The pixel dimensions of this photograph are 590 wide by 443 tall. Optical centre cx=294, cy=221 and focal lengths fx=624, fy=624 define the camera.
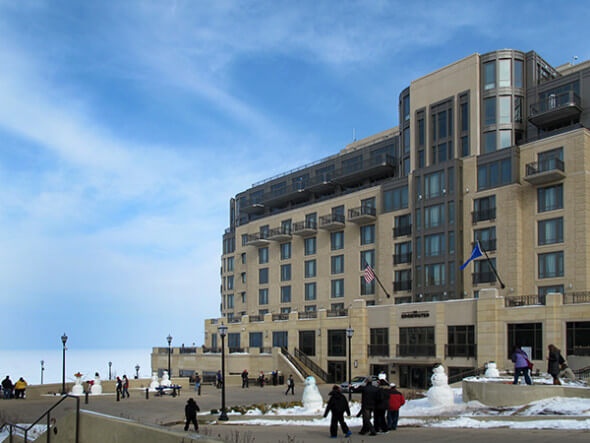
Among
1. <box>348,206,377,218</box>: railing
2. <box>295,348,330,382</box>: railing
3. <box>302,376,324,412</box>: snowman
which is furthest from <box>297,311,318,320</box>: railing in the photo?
<box>302,376,324,412</box>: snowman

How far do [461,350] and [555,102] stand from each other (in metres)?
22.2

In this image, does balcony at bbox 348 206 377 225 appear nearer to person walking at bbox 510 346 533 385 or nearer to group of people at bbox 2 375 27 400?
group of people at bbox 2 375 27 400

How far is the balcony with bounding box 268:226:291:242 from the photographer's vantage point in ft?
242

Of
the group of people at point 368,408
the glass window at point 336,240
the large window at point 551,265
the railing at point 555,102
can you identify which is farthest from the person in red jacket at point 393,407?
the glass window at point 336,240

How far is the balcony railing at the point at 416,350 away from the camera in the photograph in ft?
161

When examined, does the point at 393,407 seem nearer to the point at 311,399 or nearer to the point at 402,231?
the point at 311,399

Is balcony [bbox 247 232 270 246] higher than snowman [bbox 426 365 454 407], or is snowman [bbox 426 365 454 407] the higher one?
balcony [bbox 247 232 270 246]

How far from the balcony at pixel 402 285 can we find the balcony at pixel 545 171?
15.0 m

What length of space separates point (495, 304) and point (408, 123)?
923 inches

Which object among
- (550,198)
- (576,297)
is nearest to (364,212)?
(550,198)

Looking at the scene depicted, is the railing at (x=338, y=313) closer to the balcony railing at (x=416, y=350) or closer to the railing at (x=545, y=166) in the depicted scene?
the balcony railing at (x=416, y=350)

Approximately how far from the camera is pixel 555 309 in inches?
1619

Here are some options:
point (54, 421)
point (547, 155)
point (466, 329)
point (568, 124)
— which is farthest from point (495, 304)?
point (54, 421)

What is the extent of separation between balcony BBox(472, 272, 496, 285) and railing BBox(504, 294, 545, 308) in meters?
2.76
